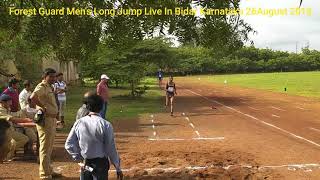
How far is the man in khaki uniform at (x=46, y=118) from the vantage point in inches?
333

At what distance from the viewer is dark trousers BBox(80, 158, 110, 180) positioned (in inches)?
206

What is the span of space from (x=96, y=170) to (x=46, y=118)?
3.52 meters

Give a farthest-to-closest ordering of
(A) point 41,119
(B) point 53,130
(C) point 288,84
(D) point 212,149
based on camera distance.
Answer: (C) point 288,84, (D) point 212,149, (B) point 53,130, (A) point 41,119

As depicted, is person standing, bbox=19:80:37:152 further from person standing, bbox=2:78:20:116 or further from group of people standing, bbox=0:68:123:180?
person standing, bbox=2:78:20:116

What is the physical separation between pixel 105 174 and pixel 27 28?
2.12 meters

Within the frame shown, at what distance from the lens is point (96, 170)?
17.2ft

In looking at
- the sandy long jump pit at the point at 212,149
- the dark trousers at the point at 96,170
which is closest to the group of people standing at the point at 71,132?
the dark trousers at the point at 96,170

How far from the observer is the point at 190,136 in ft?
45.9

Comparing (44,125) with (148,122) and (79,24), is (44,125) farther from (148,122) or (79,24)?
(148,122)

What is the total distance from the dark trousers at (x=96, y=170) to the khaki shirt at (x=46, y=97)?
11.2 ft

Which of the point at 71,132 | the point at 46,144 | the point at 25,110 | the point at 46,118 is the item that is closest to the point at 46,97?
the point at 46,118

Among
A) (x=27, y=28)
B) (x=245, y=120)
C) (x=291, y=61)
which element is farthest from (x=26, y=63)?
(x=291, y=61)

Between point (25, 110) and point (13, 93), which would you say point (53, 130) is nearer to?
point (25, 110)

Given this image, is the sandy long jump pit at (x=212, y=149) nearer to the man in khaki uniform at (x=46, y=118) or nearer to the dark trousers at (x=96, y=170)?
the man in khaki uniform at (x=46, y=118)
